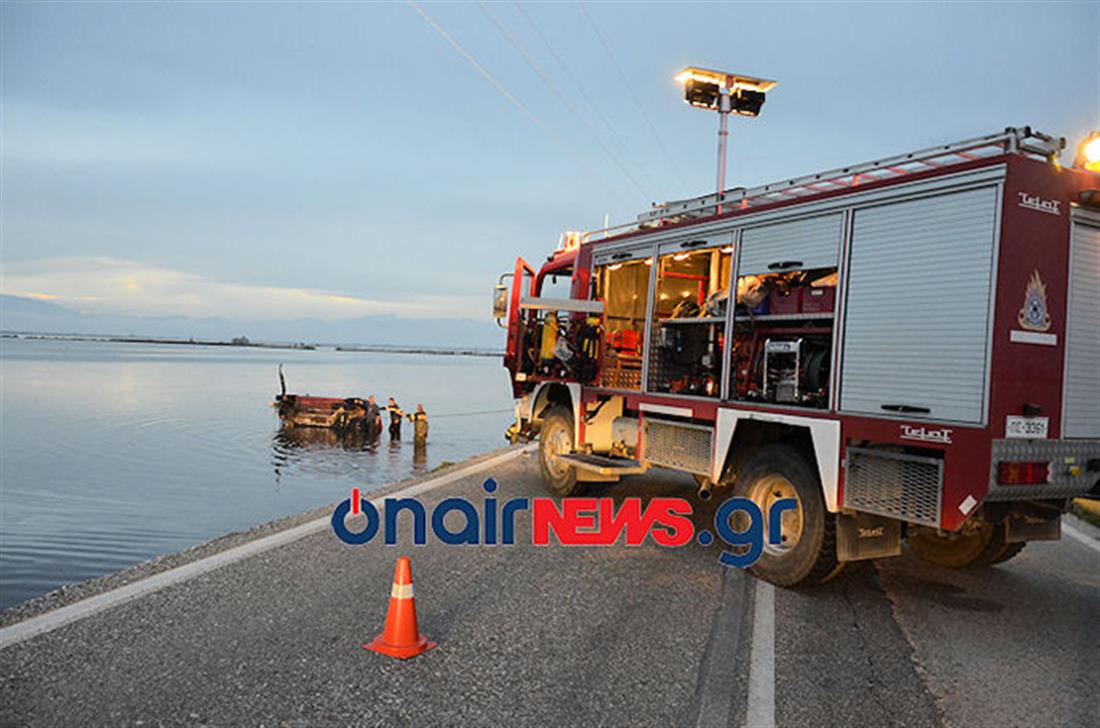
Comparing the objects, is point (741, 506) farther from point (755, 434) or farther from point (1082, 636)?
point (1082, 636)

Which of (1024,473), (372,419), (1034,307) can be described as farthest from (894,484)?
(372,419)

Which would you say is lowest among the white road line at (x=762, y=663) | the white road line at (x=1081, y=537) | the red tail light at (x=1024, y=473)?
the white road line at (x=1081, y=537)

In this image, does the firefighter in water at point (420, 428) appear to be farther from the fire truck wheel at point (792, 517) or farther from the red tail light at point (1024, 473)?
the red tail light at point (1024, 473)

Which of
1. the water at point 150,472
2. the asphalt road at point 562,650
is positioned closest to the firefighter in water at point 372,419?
the water at point 150,472

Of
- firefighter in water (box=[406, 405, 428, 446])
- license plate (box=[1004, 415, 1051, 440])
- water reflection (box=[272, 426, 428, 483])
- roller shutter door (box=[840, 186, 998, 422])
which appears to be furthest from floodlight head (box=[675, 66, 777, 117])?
firefighter in water (box=[406, 405, 428, 446])

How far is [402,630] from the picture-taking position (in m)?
4.76

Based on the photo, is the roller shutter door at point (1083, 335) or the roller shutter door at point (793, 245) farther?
the roller shutter door at point (793, 245)

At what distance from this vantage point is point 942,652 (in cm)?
535

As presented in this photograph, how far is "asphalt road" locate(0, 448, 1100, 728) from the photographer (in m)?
4.12

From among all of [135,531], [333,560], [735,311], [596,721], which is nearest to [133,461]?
[135,531]

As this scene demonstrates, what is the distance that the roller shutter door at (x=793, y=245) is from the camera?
6484 millimetres

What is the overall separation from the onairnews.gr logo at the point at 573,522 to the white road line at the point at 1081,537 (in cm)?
426

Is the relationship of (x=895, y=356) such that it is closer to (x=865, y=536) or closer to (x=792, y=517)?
(x=865, y=536)

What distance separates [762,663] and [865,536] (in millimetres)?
1752
